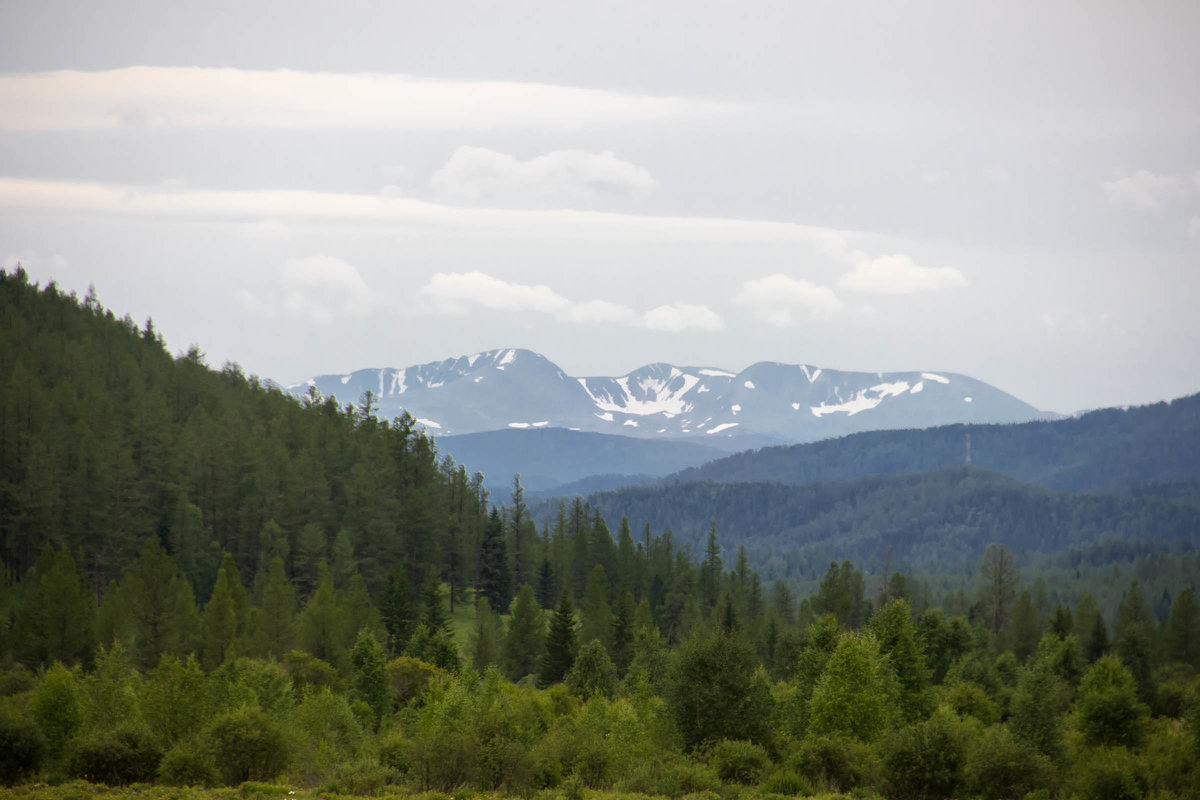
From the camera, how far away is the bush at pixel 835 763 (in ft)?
153

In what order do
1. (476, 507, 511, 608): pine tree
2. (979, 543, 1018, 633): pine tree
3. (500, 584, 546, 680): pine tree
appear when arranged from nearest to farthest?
(500, 584, 546, 680): pine tree < (476, 507, 511, 608): pine tree < (979, 543, 1018, 633): pine tree

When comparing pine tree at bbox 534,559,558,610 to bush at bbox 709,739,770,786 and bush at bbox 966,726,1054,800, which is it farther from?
bush at bbox 966,726,1054,800

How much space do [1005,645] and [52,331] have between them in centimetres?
14995

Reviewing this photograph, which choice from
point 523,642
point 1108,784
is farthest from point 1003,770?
point 523,642

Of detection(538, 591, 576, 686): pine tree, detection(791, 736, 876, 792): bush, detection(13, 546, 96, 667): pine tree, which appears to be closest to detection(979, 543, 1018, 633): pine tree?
detection(538, 591, 576, 686): pine tree

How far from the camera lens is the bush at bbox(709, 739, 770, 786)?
46219 mm

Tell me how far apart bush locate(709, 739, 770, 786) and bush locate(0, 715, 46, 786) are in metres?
28.4

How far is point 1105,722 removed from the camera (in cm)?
6253

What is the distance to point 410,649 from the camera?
3211 inches

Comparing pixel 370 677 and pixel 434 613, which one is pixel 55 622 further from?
pixel 434 613

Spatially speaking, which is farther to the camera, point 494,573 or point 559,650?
point 494,573

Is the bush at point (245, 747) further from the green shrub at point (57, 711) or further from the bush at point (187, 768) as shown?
the green shrub at point (57, 711)

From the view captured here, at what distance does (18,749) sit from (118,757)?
369 cm

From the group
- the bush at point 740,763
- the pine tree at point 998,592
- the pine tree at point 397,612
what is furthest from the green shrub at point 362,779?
the pine tree at point 998,592
